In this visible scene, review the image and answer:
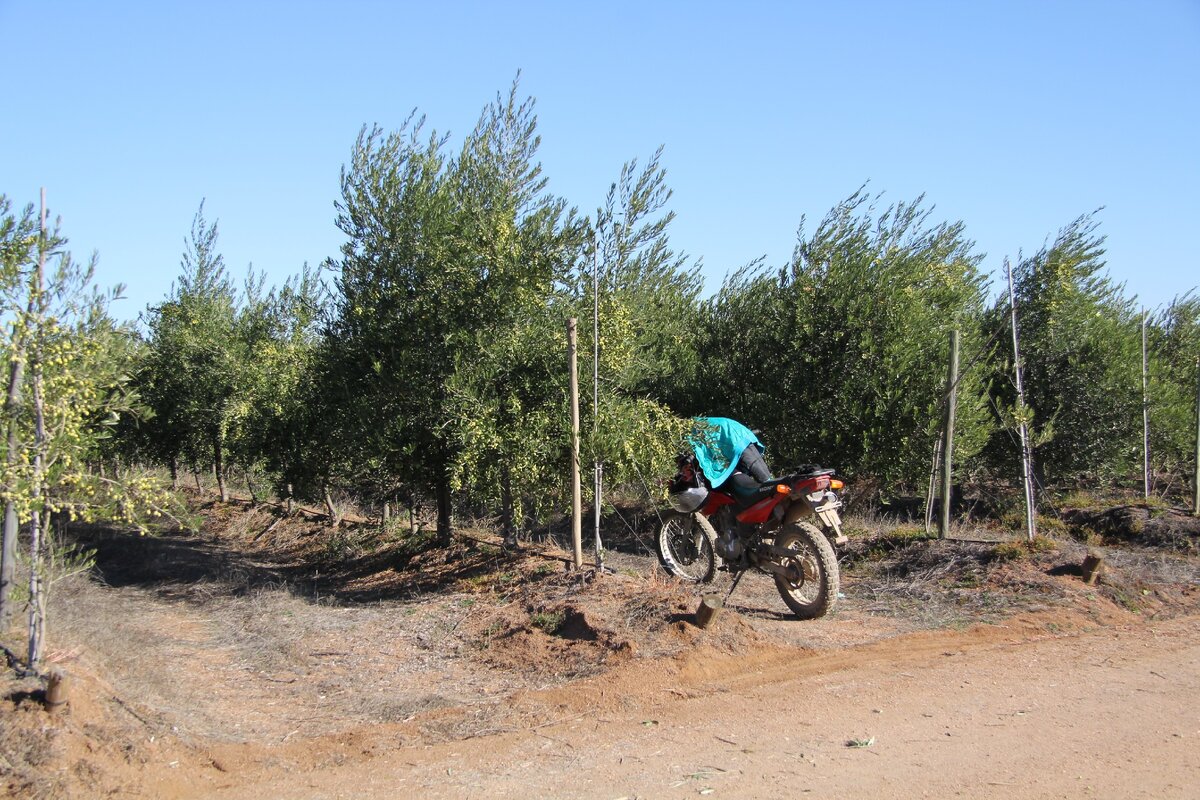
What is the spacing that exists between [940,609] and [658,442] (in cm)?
320

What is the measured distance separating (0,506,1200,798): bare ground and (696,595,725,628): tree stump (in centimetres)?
10

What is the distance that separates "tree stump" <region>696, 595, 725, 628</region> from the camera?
723 cm

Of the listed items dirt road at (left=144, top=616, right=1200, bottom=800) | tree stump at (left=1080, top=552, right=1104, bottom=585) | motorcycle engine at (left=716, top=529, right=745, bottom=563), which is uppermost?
motorcycle engine at (left=716, top=529, right=745, bottom=563)

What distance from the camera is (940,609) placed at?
8.39m

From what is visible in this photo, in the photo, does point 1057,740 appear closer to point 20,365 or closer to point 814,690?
point 814,690

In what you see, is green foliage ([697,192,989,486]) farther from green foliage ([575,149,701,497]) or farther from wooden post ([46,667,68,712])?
wooden post ([46,667,68,712])

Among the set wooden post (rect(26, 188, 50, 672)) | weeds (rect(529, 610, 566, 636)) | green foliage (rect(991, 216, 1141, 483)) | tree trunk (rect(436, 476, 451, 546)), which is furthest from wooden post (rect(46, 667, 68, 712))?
green foliage (rect(991, 216, 1141, 483))

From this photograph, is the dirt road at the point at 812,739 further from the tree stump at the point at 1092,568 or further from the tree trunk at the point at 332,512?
the tree trunk at the point at 332,512

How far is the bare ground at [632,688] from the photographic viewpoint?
4918 mm

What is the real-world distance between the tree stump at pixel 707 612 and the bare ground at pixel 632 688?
0.31ft

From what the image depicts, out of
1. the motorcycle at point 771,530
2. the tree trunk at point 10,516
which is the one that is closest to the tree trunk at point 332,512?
the motorcycle at point 771,530

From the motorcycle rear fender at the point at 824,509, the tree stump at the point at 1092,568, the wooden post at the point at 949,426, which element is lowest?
the tree stump at the point at 1092,568

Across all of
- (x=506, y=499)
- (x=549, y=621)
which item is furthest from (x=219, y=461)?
(x=549, y=621)

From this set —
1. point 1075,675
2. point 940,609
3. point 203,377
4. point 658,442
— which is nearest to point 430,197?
point 658,442
